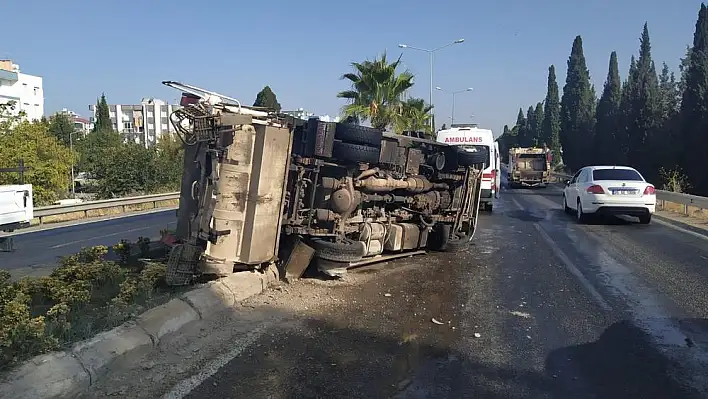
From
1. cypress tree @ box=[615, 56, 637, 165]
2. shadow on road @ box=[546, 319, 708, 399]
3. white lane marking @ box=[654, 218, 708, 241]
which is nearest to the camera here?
shadow on road @ box=[546, 319, 708, 399]

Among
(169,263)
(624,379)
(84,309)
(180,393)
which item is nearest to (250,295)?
(169,263)

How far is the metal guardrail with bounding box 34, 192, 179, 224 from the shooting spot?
1984 cm

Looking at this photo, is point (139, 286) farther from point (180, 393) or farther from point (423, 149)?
point (423, 149)

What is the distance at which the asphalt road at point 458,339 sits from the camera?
4395 mm

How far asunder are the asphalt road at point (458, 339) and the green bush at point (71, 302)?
63cm

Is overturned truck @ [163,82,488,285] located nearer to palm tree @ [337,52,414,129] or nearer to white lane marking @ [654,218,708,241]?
white lane marking @ [654,218,708,241]

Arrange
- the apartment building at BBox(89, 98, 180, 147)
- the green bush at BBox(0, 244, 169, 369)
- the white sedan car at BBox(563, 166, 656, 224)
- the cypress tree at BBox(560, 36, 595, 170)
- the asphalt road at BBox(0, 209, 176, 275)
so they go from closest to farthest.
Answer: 1. the green bush at BBox(0, 244, 169, 369)
2. the asphalt road at BBox(0, 209, 176, 275)
3. the white sedan car at BBox(563, 166, 656, 224)
4. the cypress tree at BBox(560, 36, 595, 170)
5. the apartment building at BBox(89, 98, 180, 147)

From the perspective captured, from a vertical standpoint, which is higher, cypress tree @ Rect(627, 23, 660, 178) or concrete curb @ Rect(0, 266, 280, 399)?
cypress tree @ Rect(627, 23, 660, 178)

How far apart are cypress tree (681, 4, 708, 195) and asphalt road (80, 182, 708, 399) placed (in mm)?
20405

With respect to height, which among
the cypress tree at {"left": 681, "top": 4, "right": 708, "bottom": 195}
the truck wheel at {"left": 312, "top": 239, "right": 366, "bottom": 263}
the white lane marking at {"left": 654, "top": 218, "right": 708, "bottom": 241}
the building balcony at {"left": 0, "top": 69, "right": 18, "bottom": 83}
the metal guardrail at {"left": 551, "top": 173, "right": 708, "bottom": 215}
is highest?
the cypress tree at {"left": 681, "top": 4, "right": 708, "bottom": 195}

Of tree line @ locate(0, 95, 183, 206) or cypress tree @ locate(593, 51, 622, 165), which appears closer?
tree line @ locate(0, 95, 183, 206)

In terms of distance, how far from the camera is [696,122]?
2827cm

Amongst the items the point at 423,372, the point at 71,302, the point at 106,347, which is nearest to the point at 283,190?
the point at 71,302

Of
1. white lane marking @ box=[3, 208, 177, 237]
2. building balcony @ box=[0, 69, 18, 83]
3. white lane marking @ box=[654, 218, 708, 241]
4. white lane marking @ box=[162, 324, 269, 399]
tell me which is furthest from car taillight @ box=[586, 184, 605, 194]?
building balcony @ box=[0, 69, 18, 83]
